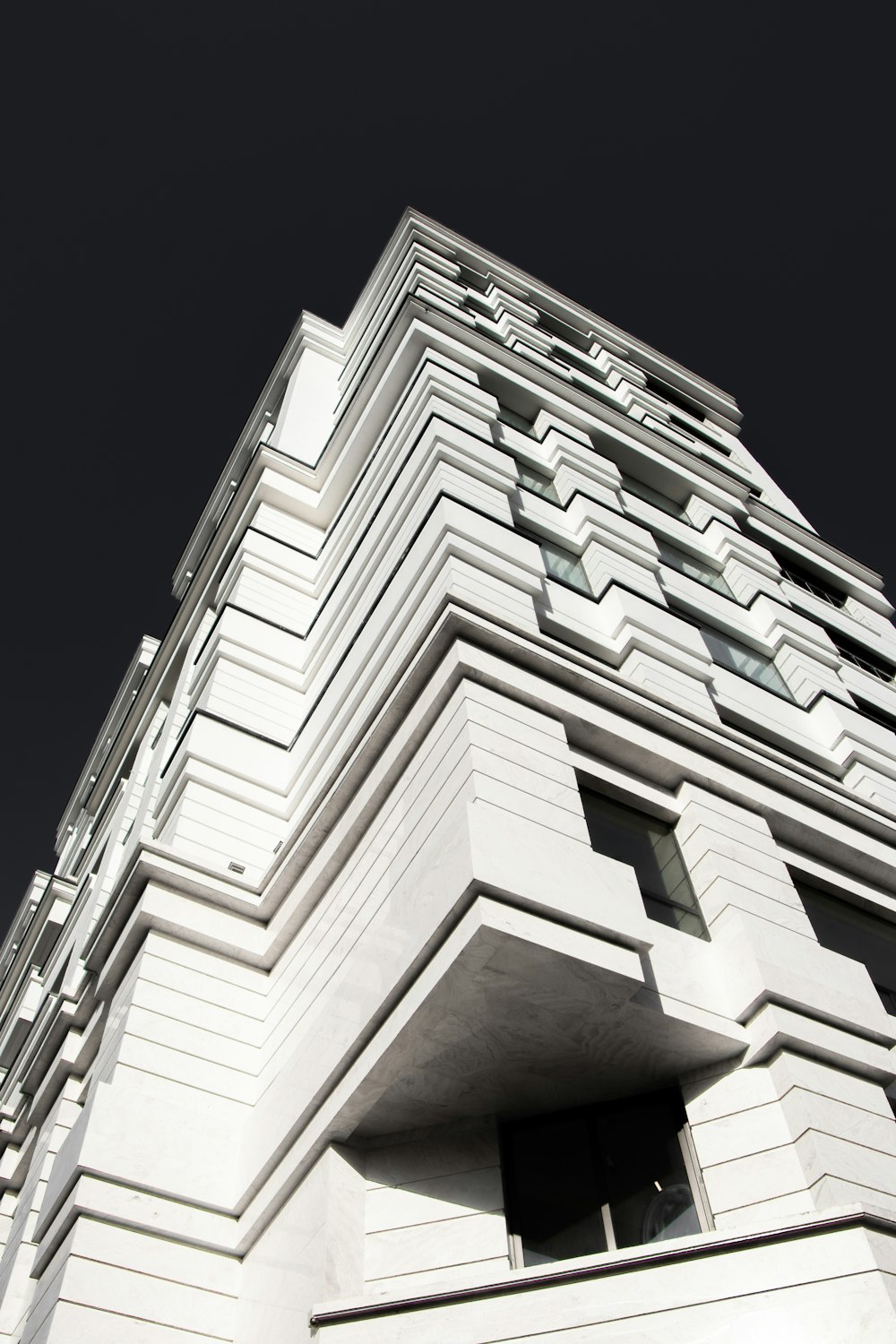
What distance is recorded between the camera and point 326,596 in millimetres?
21828

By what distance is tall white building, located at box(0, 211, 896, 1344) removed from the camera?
9.20 meters

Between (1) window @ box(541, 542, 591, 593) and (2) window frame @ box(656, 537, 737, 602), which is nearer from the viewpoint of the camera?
(1) window @ box(541, 542, 591, 593)

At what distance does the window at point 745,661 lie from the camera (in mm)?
18812

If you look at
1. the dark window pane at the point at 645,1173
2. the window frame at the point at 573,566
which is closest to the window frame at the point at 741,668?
the window frame at the point at 573,566

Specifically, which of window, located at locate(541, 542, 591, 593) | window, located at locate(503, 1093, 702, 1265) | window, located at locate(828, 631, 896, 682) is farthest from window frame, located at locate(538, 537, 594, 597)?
window, located at locate(503, 1093, 702, 1265)

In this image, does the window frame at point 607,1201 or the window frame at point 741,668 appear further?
the window frame at point 741,668

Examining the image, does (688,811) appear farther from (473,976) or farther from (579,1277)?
(579,1277)

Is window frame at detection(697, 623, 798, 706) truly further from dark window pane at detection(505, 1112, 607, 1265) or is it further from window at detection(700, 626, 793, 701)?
dark window pane at detection(505, 1112, 607, 1265)

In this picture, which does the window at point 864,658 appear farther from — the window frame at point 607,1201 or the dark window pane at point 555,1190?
the dark window pane at point 555,1190

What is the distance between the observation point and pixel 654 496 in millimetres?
25375

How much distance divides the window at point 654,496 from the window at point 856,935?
12.5 metres

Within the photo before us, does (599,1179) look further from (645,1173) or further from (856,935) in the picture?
(856,935)

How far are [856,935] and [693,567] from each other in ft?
33.6

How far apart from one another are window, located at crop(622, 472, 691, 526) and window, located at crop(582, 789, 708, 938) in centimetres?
1314
